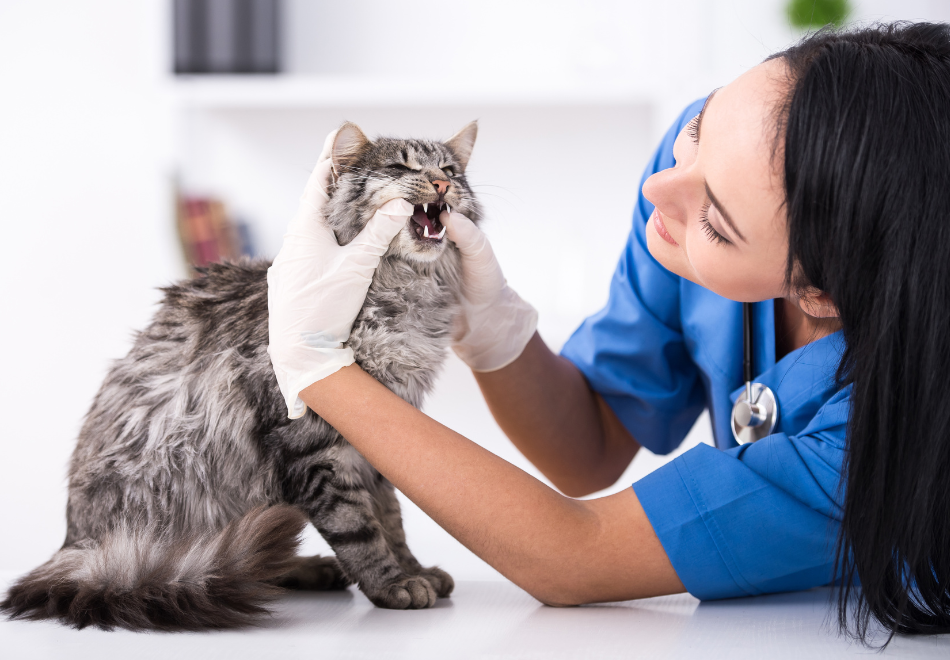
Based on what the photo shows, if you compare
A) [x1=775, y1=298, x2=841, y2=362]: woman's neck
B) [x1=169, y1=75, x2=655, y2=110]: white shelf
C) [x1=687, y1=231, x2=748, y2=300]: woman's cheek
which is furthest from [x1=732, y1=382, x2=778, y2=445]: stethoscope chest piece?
[x1=169, y1=75, x2=655, y2=110]: white shelf

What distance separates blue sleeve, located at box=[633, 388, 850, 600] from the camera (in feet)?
3.14

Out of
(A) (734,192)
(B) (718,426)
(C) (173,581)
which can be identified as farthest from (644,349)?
(C) (173,581)

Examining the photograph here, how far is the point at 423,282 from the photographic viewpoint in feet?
3.74

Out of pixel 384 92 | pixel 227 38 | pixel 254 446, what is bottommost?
pixel 254 446

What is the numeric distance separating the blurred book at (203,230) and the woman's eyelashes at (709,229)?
1675mm

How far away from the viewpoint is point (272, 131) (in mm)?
2492

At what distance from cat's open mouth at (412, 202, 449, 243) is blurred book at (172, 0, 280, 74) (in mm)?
1368

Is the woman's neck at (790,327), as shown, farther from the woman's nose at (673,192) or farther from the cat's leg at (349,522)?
the cat's leg at (349,522)

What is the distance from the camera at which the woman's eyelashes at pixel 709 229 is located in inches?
38.7

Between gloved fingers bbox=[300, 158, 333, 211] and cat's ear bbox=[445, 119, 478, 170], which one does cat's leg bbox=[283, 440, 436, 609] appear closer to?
gloved fingers bbox=[300, 158, 333, 211]

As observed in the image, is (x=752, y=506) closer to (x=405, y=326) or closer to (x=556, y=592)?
(x=556, y=592)

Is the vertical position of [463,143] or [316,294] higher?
[463,143]

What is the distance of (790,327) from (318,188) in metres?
0.83

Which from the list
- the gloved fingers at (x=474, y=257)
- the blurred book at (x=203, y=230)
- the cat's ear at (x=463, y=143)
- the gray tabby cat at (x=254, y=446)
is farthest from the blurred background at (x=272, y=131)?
the gray tabby cat at (x=254, y=446)
